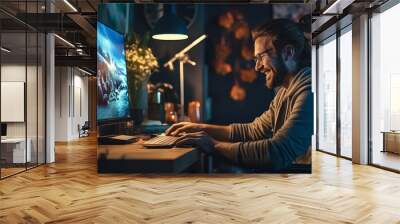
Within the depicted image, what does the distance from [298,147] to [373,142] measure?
2.60m

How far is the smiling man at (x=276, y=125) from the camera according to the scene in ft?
24.0

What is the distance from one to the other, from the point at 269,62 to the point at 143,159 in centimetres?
285

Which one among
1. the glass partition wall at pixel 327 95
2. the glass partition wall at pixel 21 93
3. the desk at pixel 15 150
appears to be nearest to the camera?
the glass partition wall at pixel 21 93

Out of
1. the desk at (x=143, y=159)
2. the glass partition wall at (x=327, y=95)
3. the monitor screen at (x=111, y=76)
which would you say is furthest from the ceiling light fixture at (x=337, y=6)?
the monitor screen at (x=111, y=76)

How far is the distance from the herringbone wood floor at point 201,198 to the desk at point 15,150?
525mm

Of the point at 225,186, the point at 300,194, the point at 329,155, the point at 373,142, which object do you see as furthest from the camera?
the point at 329,155

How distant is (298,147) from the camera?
24.1ft

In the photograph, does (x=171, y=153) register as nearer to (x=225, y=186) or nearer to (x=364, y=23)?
(x=225, y=186)

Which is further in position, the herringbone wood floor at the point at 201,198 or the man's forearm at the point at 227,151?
the man's forearm at the point at 227,151

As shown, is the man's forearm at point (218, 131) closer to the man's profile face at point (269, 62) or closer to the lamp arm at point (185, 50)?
the man's profile face at point (269, 62)

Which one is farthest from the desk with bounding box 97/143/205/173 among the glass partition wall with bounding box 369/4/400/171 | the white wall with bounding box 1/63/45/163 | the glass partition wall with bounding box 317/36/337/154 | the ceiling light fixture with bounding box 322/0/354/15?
the glass partition wall with bounding box 317/36/337/154

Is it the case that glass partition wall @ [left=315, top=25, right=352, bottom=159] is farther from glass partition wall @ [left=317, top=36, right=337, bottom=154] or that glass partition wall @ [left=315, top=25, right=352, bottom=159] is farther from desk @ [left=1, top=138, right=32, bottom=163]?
desk @ [left=1, top=138, right=32, bottom=163]

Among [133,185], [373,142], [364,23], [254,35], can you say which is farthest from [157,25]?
[373,142]

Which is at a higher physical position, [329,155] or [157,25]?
[157,25]
